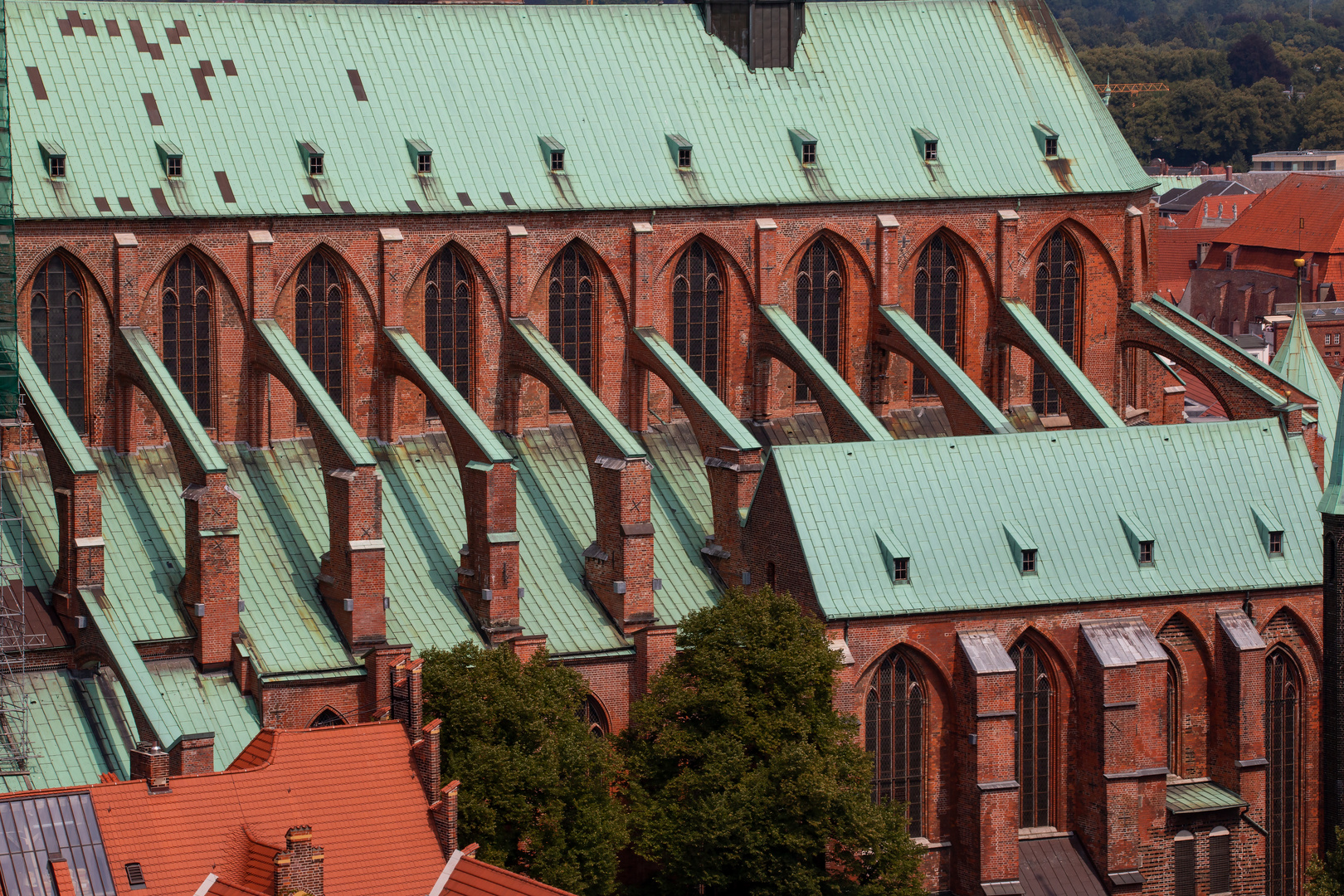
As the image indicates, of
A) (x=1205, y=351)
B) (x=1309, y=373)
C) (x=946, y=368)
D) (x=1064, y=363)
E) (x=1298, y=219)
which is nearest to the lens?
(x=946, y=368)

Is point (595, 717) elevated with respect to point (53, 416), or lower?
lower

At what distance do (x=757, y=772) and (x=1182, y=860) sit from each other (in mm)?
14094

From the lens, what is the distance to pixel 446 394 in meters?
74.1

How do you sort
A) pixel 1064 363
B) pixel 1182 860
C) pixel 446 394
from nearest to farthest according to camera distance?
pixel 446 394, pixel 1182 860, pixel 1064 363

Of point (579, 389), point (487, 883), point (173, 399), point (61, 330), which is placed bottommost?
point (487, 883)

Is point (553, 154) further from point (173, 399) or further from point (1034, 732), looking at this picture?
point (1034, 732)

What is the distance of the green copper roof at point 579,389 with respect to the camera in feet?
242

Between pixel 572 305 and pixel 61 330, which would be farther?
pixel 572 305

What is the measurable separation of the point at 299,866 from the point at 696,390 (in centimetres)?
2463

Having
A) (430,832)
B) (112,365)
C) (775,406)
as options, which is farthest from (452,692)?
(775,406)

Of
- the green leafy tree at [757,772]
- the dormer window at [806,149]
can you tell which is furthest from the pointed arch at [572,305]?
the green leafy tree at [757,772]

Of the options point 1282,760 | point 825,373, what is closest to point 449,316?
point 825,373

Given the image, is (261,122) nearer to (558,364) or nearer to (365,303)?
(365,303)

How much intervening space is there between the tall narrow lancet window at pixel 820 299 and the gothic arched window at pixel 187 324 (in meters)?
18.7
